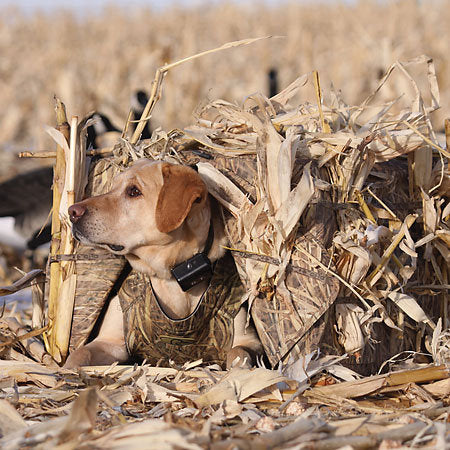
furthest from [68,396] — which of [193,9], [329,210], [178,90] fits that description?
[193,9]

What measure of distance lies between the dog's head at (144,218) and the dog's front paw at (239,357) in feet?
1.87

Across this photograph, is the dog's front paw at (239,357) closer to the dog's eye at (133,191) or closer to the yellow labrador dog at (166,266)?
the yellow labrador dog at (166,266)

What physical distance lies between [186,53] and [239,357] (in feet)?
34.5

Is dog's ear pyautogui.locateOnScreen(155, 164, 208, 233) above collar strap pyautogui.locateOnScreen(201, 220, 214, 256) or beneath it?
above

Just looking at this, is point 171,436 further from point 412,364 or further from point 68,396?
point 412,364

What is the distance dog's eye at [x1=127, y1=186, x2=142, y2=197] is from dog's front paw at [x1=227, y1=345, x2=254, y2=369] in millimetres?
969

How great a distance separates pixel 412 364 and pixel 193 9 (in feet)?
62.1

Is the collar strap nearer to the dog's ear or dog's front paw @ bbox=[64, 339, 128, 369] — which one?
the dog's ear

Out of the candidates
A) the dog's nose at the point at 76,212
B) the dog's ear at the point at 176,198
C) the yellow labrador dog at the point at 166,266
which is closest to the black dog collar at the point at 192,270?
the yellow labrador dog at the point at 166,266

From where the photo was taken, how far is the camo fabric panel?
397 centimetres

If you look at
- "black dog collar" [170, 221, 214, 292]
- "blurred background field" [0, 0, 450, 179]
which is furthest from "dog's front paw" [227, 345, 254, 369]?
"blurred background field" [0, 0, 450, 179]

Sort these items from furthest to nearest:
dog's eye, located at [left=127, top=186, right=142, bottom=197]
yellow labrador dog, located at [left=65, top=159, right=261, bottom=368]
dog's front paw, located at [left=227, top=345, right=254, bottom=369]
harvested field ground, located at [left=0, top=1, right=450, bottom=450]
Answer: dog's eye, located at [left=127, top=186, right=142, bottom=197] < yellow labrador dog, located at [left=65, top=159, right=261, bottom=368] < dog's front paw, located at [left=227, top=345, right=254, bottom=369] < harvested field ground, located at [left=0, top=1, right=450, bottom=450]

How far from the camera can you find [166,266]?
3957 mm

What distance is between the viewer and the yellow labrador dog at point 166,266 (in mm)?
3795
